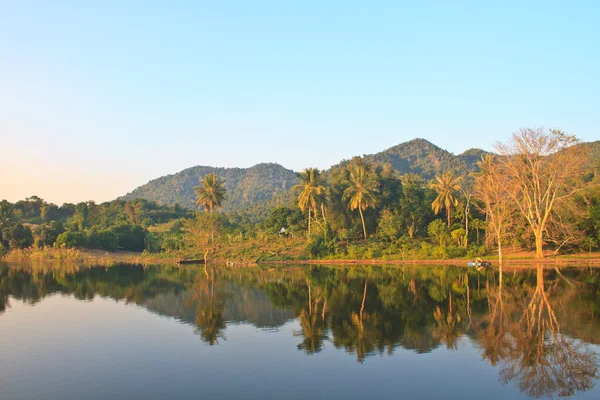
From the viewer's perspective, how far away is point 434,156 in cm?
18525

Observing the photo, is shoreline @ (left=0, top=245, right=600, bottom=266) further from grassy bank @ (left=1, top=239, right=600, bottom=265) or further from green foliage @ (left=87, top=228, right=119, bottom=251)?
green foliage @ (left=87, top=228, right=119, bottom=251)

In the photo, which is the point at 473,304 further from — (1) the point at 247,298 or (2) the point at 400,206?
(2) the point at 400,206

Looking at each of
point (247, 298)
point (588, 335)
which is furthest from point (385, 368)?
point (247, 298)

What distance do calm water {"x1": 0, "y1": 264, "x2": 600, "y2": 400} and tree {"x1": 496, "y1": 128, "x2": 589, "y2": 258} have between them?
14.1 m

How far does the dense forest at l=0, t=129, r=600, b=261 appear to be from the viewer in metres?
47.9

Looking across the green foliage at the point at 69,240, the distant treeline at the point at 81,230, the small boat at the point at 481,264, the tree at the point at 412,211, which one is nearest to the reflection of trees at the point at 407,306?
the small boat at the point at 481,264

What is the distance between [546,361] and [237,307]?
657 inches

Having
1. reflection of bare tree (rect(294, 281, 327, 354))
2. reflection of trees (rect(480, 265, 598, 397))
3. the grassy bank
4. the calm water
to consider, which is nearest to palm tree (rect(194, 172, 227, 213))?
the grassy bank

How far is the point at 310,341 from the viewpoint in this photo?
19.0m

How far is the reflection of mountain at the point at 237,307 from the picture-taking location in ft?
78.5

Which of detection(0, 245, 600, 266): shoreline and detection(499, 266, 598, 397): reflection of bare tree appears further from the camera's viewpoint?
detection(0, 245, 600, 266): shoreline

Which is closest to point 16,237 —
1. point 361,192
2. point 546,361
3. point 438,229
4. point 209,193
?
point 209,193

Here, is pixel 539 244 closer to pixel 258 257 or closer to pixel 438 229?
pixel 438 229

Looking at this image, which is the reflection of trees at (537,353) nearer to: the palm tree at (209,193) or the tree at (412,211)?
the tree at (412,211)
